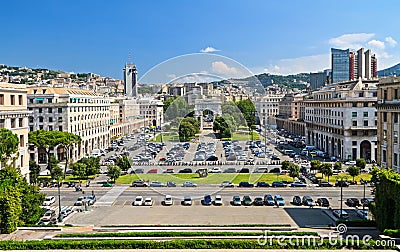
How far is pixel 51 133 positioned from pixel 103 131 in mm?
19753

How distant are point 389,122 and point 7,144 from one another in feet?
73.5

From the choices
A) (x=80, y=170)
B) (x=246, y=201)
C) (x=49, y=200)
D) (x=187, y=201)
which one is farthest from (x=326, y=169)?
(x=49, y=200)

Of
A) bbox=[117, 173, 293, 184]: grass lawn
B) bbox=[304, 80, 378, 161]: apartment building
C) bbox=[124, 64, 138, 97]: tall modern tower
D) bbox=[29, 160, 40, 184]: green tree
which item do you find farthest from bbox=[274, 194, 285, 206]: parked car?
bbox=[304, 80, 378, 161]: apartment building

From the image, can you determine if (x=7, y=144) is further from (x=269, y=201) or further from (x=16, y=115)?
(x=269, y=201)

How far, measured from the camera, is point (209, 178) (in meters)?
22.3

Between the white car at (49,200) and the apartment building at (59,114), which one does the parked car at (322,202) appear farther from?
the apartment building at (59,114)

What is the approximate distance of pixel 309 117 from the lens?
57156 millimetres

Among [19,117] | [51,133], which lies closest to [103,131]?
A: [51,133]

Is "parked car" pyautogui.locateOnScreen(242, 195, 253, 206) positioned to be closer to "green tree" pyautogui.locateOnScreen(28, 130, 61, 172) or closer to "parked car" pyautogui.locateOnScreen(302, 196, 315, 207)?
"parked car" pyautogui.locateOnScreen(302, 196, 315, 207)

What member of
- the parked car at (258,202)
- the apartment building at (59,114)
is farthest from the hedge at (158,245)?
the apartment building at (59,114)

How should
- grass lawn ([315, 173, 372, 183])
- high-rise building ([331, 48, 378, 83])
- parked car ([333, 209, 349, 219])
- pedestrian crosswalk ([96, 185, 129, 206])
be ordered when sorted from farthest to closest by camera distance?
high-rise building ([331, 48, 378, 83]), grass lawn ([315, 173, 372, 183]), pedestrian crosswalk ([96, 185, 129, 206]), parked car ([333, 209, 349, 219])

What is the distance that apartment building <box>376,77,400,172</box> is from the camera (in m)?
22.7

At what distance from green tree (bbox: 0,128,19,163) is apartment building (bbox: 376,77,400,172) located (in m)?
22.1

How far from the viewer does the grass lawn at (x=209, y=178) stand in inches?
762
